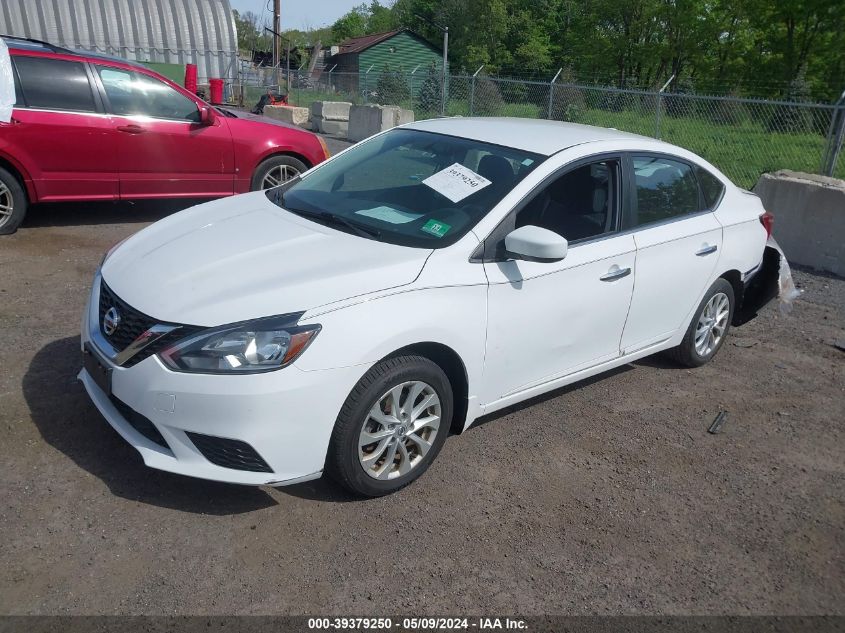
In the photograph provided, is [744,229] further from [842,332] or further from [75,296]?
[75,296]

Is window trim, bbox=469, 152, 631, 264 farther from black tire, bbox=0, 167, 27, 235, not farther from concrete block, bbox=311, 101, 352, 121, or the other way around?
concrete block, bbox=311, 101, 352, 121

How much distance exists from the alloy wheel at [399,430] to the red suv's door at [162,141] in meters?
5.41

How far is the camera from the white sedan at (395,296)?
3.02m

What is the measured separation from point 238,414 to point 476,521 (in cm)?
122

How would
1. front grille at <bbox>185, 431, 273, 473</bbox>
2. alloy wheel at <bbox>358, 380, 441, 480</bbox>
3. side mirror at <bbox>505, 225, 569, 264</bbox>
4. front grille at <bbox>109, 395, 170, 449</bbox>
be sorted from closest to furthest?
front grille at <bbox>185, 431, 273, 473</bbox> < front grille at <bbox>109, 395, 170, 449</bbox> < alloy wheel at <bbox>358, 380, 441, 480</bbox> < side mirror at <bbox>505, 225, 569, 264</bbox>

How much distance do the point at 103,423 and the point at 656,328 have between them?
3325mm

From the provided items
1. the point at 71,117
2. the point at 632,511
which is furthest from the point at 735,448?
the point at 71,117

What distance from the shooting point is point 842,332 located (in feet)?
20.7

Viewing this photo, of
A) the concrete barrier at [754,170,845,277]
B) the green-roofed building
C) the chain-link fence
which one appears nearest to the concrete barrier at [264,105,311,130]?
the chain-link fence

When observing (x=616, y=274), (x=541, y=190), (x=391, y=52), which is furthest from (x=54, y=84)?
(x=391, y=52)

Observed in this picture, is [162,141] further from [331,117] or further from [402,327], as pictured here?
[331,117]

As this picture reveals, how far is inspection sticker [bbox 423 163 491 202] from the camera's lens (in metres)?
3.92

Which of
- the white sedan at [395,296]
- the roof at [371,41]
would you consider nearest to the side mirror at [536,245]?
the white sedan at [395,296]

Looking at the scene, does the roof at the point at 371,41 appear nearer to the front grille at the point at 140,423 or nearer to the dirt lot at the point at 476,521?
the dirt lot at the point at 476,521
